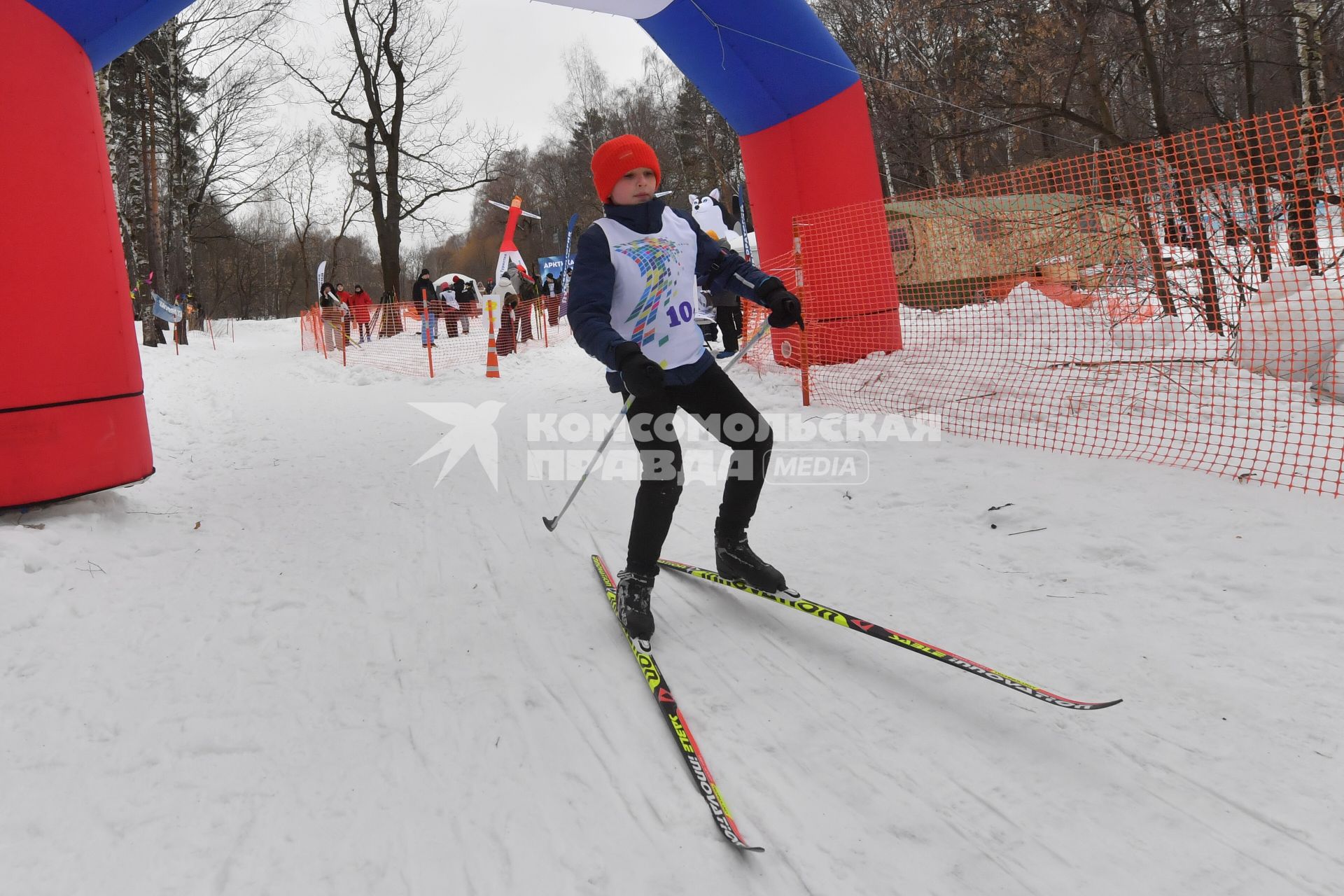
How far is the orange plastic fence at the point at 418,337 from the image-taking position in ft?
50.5

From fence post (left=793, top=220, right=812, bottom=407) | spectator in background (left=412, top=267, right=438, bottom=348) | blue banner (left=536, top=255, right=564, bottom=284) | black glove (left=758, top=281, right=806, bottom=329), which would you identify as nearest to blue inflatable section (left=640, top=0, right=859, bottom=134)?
fence post (left=793, top=220, right=812, bottom=407)

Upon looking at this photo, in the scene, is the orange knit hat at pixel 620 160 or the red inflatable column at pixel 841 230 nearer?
the orange knit hat at pixel 620 160

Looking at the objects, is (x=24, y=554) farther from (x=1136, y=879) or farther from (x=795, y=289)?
(x=795, y=289)

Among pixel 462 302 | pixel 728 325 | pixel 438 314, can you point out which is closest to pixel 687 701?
pixel 728 325

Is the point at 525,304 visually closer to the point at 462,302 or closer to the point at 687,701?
the point at 462,302

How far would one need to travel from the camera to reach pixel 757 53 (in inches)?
268

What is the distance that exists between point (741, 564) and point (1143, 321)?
659cm

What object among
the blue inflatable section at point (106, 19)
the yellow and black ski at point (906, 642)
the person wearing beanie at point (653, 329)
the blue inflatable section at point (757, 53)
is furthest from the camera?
the blue inflatable section at point (757, 53)

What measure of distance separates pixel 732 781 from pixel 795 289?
533cm

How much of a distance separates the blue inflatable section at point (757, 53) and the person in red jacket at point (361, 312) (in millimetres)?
14223

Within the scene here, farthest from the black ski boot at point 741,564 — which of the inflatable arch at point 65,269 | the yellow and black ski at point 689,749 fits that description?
the inflatable arch at point 65,269

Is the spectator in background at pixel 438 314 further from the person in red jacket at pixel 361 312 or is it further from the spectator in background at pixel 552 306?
the spectator in background at pixel 552 306

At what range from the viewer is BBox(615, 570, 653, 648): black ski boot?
2.78 meters

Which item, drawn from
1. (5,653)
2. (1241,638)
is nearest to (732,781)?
(1241,638)
